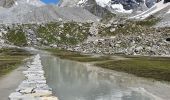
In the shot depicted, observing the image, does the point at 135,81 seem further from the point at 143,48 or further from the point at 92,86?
the point at 143,48

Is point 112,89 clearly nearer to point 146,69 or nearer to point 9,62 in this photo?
point 146,69

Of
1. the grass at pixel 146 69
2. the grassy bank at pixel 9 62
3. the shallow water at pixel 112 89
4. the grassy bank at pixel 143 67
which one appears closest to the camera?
the shallow water at pixel 112 89

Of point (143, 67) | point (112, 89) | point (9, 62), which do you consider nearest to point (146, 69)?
point (143, 67)

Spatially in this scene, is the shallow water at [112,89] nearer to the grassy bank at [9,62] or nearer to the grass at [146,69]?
the grass at [146,69]

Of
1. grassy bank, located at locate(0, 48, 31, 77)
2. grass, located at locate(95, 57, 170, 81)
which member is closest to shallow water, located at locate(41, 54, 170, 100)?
grass, located at locate(95, 57, 170, 81)

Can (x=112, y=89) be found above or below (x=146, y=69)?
below

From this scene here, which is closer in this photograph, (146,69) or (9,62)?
(146,69)

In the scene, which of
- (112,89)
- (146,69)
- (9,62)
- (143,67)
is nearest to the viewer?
(112,89)

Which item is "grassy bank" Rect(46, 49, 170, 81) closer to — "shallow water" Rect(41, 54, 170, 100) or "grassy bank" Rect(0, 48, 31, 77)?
"shallow water" Rect(41, 54, 170, 100)

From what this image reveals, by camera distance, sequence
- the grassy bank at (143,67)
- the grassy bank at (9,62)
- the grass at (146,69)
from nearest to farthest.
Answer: the grass at (146,69), the grassy bank at (143,67), the grassy bank at (9,62)

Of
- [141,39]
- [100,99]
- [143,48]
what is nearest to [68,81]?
[100,99]

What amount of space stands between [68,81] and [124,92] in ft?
44.6

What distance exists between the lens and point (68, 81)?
5644 centimetres

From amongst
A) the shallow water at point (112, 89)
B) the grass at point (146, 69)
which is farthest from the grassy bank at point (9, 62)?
the grass at point (146, 69)
